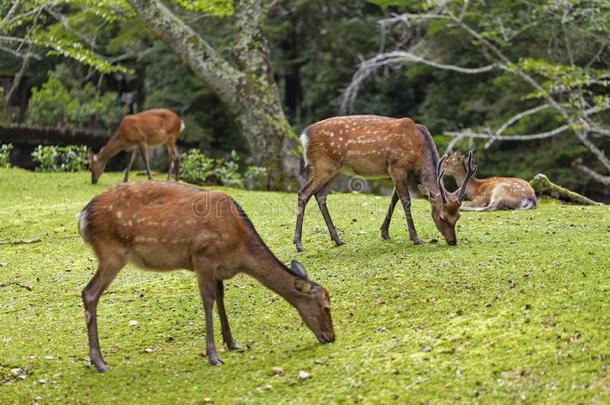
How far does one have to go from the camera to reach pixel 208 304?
22.1ft

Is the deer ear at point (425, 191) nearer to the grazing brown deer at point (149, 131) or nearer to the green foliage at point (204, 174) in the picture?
the grazing brown deer at point (149, 131)

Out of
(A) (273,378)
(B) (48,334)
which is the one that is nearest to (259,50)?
(B) (48,334)

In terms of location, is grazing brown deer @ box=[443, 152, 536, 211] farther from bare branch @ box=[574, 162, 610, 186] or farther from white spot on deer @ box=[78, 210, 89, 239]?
bare branch @ box=[574, 162, 610, 186]

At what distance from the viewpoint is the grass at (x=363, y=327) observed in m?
6.08

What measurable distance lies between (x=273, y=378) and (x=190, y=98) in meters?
21.3

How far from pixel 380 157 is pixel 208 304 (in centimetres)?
356

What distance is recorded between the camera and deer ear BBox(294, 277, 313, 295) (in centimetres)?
689

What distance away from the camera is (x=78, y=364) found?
696 centimetres

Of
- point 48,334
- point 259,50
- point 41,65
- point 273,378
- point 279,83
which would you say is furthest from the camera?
point 279,83

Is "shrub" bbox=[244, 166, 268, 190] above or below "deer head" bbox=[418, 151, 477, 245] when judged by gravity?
below

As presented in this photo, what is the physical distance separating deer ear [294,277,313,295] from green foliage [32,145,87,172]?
42.1 ft

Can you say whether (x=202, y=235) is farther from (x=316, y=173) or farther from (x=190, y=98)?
(x=190, y=98)

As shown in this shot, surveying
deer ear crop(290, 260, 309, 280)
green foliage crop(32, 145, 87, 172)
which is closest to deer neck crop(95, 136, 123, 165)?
green foliage crop(32, 145, 87, 172)

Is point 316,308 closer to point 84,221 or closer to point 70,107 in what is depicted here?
point 84,221
